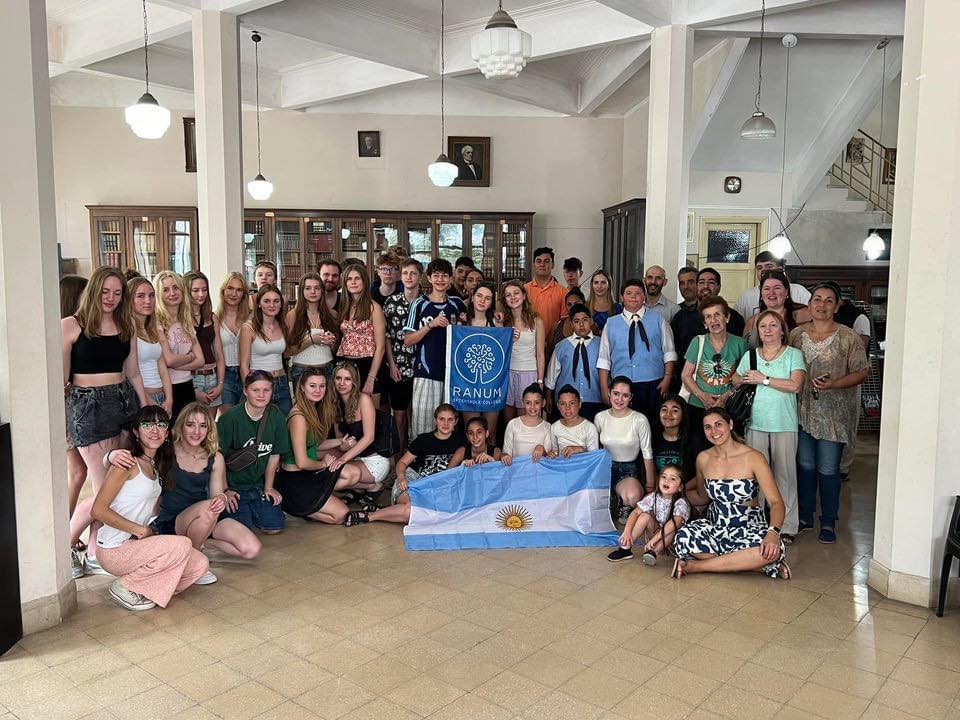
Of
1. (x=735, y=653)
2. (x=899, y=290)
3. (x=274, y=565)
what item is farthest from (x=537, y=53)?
(x=735, y=653)

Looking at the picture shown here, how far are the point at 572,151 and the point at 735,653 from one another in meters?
9.51

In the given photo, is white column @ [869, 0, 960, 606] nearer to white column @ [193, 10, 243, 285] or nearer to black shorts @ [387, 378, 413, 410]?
black shorts @ [387, 378, 413, 410]

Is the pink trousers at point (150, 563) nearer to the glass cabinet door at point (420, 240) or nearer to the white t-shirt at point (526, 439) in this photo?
the white t-shirt at point (526, 439)

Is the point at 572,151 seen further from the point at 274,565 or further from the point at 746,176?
the point at 274,565

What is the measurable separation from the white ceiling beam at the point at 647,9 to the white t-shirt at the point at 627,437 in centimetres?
359

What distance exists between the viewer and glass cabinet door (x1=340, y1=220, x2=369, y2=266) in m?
11.6

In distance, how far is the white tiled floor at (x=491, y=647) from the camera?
312cm

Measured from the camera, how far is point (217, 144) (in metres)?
6.88

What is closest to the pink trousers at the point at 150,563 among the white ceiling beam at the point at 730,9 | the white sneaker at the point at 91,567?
the white sneaker at the point at 91,567

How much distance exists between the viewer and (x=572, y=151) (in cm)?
1197

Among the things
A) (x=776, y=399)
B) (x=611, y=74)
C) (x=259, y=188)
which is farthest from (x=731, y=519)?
(x=259, y=188)

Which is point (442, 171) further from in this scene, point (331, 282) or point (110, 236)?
point (110, 236)

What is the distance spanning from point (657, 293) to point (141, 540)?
412 centimetres

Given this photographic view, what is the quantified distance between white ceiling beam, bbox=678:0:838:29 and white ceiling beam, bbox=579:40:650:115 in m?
0.95
